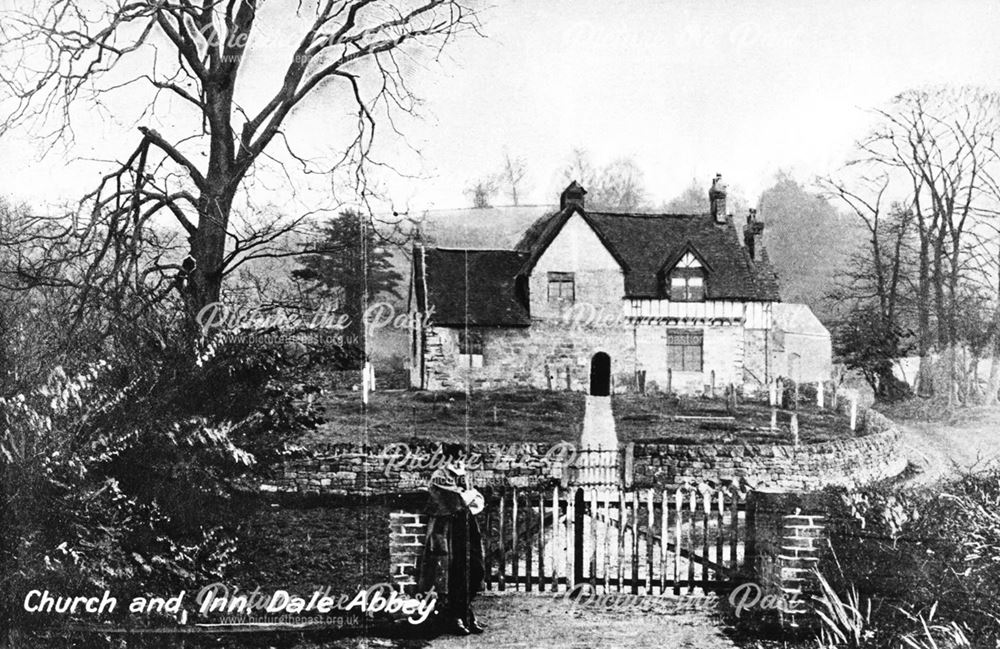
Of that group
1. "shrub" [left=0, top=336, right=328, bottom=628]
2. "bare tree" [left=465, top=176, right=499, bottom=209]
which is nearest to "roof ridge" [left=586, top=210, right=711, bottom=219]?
"bare tree" [left=465, top=176, right=499, bottom=209]

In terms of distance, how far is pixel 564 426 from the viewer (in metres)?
4.14

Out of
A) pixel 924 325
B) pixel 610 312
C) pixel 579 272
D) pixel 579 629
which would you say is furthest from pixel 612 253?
pixel 579 629

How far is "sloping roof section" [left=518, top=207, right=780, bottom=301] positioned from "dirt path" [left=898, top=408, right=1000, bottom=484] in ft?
3.65

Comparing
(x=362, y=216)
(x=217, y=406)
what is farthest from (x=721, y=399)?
(x=217, y=406)

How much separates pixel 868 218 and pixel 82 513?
15.6 feet

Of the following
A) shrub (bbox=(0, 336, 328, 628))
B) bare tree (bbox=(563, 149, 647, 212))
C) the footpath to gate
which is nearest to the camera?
the footpath to gate

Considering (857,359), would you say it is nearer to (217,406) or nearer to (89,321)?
(217,406)

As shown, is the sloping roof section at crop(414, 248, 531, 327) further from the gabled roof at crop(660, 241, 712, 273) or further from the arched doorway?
the gabled roof at crop(660, 241, 712, 273)

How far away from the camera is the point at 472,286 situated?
416cm

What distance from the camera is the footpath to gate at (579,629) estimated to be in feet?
13.2

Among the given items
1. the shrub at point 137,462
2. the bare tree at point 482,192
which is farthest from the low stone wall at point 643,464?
the bare tree at point 482,192

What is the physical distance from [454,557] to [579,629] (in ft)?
2.63

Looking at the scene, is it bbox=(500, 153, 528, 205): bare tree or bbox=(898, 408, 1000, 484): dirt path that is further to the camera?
bbox=(500, 153, 528, 205): bare tree

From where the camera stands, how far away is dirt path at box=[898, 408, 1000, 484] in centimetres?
406
